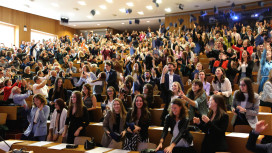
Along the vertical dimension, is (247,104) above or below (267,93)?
below

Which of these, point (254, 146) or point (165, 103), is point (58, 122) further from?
point (254, 146)

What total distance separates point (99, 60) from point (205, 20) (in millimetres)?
7822

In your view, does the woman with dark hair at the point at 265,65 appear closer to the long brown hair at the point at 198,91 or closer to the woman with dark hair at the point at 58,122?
the long brown hair at the point at 198,91

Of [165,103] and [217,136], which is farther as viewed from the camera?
[165,103]

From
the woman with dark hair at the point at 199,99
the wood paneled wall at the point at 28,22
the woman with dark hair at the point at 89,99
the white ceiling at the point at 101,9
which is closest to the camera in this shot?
the woman with dark hair at the point at 199,99

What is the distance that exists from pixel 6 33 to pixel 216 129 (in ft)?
49.0

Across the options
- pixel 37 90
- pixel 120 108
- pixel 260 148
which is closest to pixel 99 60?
pixel 37 90

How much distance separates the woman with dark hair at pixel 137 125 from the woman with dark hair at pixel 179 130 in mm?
420

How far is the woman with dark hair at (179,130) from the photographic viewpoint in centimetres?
282

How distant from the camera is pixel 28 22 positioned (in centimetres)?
1633

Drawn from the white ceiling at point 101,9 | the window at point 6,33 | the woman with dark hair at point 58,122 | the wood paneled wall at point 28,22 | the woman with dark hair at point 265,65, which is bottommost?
the woman with dark hair at point 58,122

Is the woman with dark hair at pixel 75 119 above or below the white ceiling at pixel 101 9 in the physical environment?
below

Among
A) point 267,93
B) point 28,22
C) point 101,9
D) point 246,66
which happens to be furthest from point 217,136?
point 28,22

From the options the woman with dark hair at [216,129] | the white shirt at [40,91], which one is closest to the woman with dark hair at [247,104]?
the woman with dark hair at [216,129]
